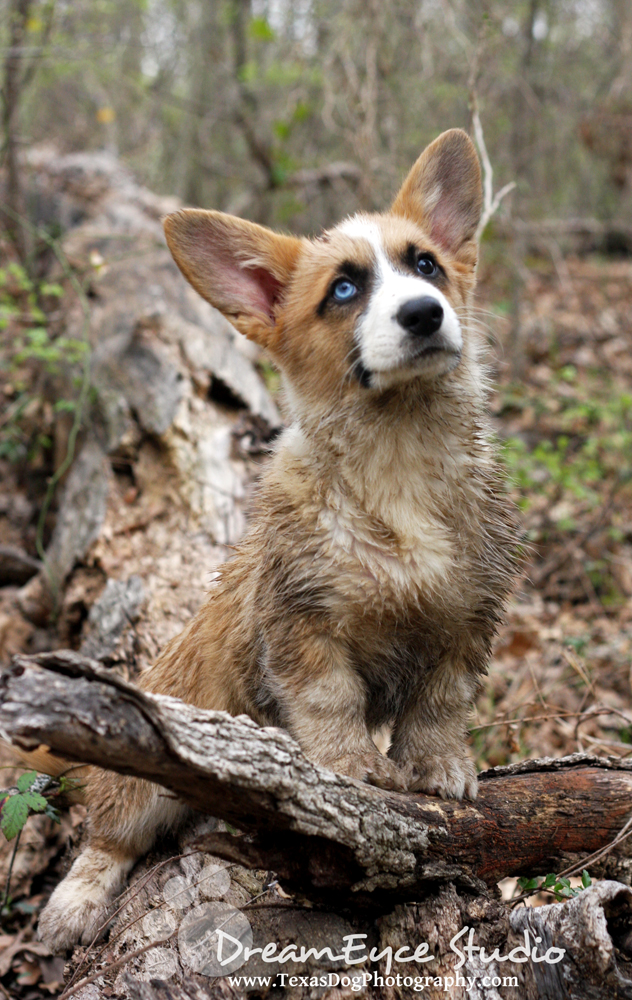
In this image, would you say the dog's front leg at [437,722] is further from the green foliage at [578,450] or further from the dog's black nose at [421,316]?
the green foliage at [578,450]

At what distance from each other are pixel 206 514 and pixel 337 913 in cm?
269

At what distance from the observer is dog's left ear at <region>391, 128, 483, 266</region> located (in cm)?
340

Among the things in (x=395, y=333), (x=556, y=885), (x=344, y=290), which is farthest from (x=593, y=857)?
(x=344, y=290)

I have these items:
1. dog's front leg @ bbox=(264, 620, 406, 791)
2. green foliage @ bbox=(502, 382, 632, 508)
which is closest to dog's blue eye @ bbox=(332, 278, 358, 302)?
dog's front leg @ bbox=(264, 620, 406, 791)

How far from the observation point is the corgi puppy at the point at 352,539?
2660mm

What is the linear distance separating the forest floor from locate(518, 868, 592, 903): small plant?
799 mm

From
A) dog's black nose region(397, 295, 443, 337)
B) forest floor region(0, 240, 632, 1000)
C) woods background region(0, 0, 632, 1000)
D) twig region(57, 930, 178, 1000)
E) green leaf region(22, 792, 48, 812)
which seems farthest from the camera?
woods background region(0, 0, 632, 1000)

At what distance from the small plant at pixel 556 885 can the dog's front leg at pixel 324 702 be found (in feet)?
1.86

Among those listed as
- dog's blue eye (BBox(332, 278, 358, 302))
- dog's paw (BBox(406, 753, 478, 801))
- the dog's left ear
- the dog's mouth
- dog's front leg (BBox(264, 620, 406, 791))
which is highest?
the dog's left ear

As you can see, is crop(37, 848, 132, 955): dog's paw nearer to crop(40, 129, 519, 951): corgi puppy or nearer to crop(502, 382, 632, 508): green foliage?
crop(40, 129, 519, 951): corgi puppy

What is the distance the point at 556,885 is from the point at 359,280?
2.25 meters

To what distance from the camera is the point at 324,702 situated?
2.61 m

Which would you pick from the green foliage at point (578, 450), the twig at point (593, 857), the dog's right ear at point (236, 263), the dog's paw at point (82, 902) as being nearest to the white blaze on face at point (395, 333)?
the dog's right ear at point (236, 263)

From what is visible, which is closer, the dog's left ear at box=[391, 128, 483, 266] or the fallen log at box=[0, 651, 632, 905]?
the fallen log at box=[0, 651, 632, 905]
